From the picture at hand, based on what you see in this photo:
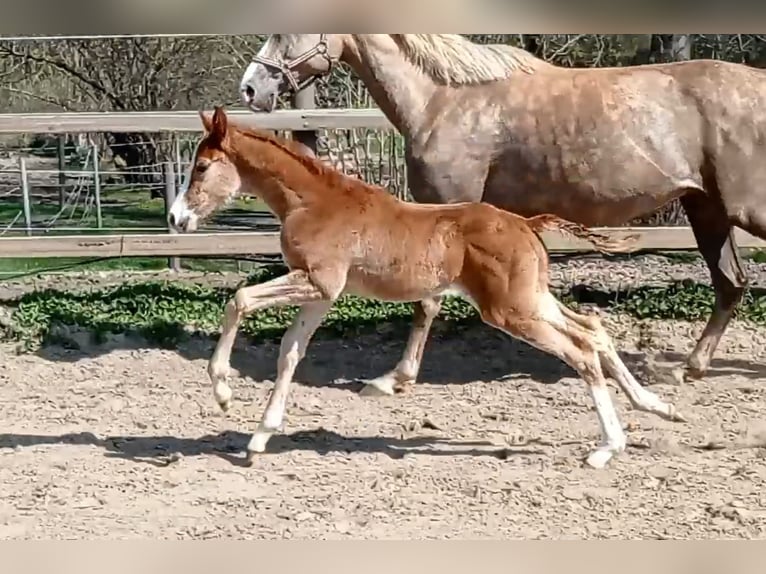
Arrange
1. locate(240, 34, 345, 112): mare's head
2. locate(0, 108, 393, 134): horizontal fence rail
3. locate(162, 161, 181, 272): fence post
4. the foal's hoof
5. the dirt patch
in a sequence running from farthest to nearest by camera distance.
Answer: locate(162, 161, 181, 272): fence post, locate(0, 108, 393, 134): horizontal fence rail, locate(240, 34, 345, 112): mare's head, the foal's hoof, the dirt patch

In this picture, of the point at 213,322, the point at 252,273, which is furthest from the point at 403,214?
the point at 252,273

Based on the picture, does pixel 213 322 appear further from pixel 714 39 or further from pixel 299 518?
pixel 714 39

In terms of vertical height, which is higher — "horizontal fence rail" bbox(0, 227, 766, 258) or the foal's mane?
the foal's mane

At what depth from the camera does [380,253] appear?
4.66m

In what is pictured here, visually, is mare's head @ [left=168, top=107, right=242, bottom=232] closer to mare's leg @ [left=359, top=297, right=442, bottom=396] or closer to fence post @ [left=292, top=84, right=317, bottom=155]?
mare's leg @ [left=359, top=297, right=442, bottom=396]

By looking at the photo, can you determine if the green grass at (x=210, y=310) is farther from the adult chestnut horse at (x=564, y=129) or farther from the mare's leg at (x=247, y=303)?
the mare's leg at (x=247, y=303)

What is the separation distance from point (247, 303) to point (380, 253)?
0.64m

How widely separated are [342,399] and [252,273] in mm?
2392

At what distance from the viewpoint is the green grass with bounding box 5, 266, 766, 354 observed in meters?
7.07

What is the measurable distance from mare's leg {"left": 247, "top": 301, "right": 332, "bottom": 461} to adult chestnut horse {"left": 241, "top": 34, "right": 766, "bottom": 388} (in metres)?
1.15

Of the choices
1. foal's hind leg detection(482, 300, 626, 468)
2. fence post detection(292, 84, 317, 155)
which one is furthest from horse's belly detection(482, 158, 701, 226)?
fence post detection(292, 84, 317, 155)

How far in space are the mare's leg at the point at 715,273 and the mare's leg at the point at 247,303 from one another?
104 inches

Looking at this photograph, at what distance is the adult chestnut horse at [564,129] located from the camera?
18.7ft

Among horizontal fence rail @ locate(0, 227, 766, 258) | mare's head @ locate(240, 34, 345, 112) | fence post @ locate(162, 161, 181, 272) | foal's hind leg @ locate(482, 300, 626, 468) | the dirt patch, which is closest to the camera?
the dirt patch
